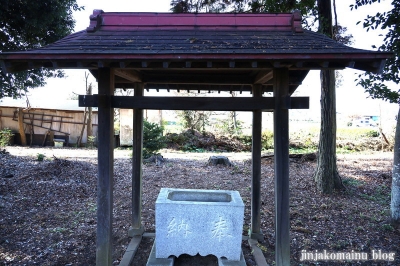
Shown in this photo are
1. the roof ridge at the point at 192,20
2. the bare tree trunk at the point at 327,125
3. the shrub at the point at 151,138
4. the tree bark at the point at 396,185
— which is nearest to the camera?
the roof ridge at the point at 192,20

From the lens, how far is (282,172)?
2.92m

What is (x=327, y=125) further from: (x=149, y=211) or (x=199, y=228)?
(x=199, y=228)

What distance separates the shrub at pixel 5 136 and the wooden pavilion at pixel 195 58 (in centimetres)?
1321

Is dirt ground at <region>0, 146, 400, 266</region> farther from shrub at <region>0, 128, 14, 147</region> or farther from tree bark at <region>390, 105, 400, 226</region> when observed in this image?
shrub at <region>0, 128, 14, 147</region>

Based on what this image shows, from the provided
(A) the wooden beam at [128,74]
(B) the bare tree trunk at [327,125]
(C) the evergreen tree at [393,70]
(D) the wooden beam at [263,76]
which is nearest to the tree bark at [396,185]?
(C) the evergreen tree at [393,70]

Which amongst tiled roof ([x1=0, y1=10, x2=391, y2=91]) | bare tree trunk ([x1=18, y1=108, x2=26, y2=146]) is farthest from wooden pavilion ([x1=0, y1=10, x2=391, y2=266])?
bare tree trunk ([x1=18, y1=108, x2=26, y2=146])

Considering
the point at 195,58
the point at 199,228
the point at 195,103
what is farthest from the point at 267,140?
the point at 195,58

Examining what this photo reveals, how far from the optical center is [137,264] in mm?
3615

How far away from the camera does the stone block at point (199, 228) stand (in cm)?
336

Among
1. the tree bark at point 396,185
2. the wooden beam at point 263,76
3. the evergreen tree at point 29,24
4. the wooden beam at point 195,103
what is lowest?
the tree bark at point 396,185

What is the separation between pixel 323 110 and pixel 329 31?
77.7 inches

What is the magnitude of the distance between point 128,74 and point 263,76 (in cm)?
185

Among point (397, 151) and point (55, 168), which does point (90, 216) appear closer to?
point (55, 168)

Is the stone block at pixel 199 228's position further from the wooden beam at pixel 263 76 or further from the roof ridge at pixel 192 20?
the roof ridge at pixel 192 20
